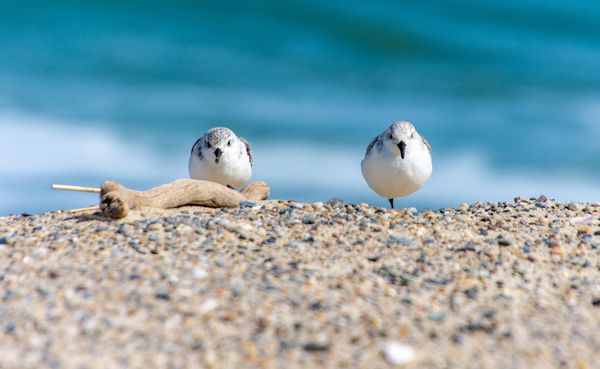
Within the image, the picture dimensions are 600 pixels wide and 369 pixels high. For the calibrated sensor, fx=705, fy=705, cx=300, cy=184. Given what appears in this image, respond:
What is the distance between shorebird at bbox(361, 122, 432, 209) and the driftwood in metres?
1.80

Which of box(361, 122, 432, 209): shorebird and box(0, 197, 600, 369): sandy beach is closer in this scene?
box(0, 197, 600, 369): sandy beach

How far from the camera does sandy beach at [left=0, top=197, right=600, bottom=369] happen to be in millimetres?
3689

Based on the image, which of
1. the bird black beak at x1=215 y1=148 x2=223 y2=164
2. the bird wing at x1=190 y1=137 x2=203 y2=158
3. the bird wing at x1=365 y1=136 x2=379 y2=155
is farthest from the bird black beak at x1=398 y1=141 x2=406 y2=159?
the bird wing at x1=190 y1=137 x2=203 y2=158

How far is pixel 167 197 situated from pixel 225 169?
88.0 inches

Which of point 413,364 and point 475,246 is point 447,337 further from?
point 475,246

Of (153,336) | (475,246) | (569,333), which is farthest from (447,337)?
(475,246)

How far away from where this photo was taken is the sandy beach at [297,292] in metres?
3.69

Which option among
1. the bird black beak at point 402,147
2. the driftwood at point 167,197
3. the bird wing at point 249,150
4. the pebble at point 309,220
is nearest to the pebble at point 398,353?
the pebble at point 309,220

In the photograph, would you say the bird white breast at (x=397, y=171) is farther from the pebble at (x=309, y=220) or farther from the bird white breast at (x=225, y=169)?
the pebble at (x=309, y=220)

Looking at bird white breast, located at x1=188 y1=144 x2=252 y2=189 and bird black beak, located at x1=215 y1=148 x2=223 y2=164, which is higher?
bird black beak, located at x1=215 y1=148 x2=223 y2=164

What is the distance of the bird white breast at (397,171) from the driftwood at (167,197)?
70.3 inches

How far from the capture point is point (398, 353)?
3619 mm

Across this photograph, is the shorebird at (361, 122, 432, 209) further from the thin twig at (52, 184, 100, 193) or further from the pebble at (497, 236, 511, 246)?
the thin twig at (52, 184, 100, 193)

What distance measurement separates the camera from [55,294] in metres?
4.42
